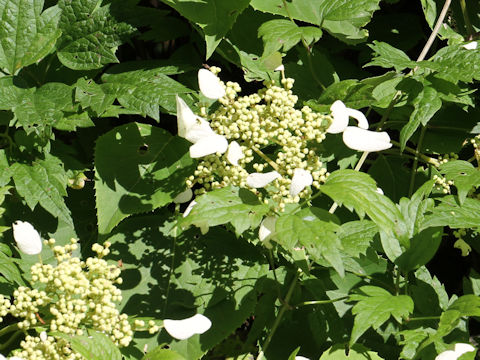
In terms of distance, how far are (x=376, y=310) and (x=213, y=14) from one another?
0.98 metres

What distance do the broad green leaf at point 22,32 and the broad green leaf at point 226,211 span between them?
0.75 metres

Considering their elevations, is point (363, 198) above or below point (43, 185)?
above

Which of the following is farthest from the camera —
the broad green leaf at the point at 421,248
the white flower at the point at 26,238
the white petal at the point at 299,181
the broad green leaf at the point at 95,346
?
the broad green leaf at the point at 421,248

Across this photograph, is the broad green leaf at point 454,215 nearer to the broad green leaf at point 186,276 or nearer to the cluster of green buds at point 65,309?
the broad green leaf at point 186,276

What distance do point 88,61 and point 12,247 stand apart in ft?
2.00

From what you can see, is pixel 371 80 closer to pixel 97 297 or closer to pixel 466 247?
pixel 466 247

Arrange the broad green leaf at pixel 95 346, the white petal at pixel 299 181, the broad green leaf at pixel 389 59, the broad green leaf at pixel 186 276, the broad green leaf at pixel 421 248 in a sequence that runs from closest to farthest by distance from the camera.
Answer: the broad green leaf at pixel 95 346 → the white petal at pixel 299 181 → the broad green leaf at pixel 421 248 → the broad green leaf at pixel 186 276 → the broad green leaf at pixel 389 59

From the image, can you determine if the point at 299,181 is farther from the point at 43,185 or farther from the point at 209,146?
the point at 43,185

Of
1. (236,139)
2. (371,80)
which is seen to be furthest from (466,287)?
(236,139)

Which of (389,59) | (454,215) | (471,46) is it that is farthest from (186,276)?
(471,46)

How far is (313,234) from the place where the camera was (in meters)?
1.44

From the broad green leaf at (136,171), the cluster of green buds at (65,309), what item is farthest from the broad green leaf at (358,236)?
the cluster of green buds at (65,309)

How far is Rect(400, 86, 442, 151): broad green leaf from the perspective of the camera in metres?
1.89

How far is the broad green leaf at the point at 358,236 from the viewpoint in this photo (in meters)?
1.75
